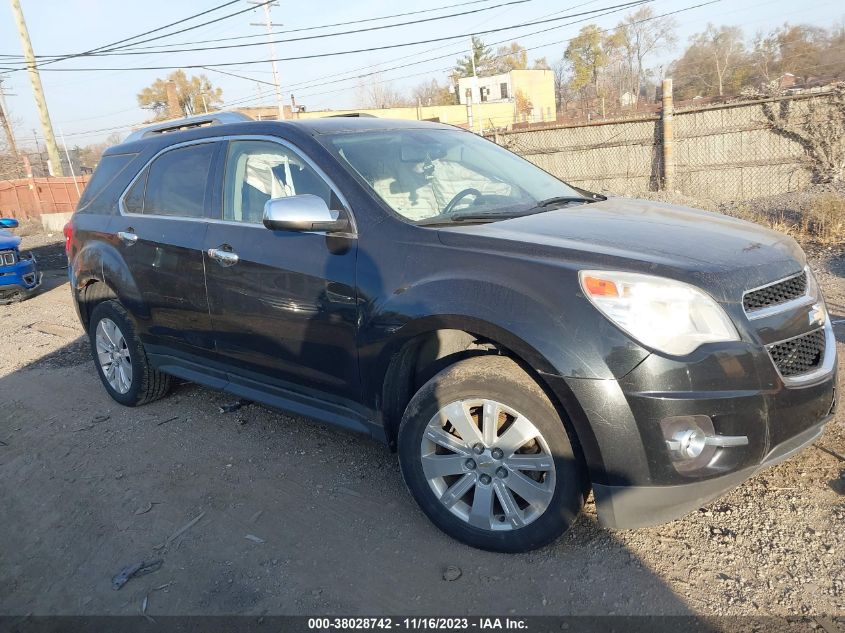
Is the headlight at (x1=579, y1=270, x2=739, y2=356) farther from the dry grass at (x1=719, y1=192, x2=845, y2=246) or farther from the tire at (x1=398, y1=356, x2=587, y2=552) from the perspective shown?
the dry grass at (x1=719, y1=192, x2=845, y2=246)

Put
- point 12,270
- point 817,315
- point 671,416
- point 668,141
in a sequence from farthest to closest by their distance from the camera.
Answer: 1. point 668,141
2. point 12,270
3. point 817,315
4. point 671,416

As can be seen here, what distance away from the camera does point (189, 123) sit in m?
4.72

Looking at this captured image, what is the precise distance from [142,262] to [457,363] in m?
2.52

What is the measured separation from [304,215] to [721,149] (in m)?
12.7

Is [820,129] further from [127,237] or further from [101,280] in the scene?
[101,280]

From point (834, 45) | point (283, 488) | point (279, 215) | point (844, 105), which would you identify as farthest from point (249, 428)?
point (834, 45)

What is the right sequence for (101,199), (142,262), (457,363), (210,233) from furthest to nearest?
(101,199) < (142,262) < (210,233) < (457,363)

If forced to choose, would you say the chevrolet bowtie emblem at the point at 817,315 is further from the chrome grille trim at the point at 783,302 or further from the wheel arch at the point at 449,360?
the wheel arch at the point at 449,360

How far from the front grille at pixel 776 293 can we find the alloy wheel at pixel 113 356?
13.3ft

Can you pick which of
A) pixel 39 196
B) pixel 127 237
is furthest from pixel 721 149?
pixel 39 196

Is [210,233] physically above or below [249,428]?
above

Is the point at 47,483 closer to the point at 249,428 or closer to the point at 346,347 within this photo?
the point at 249,428

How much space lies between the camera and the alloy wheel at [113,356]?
191 inches

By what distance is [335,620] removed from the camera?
8.36 feet
